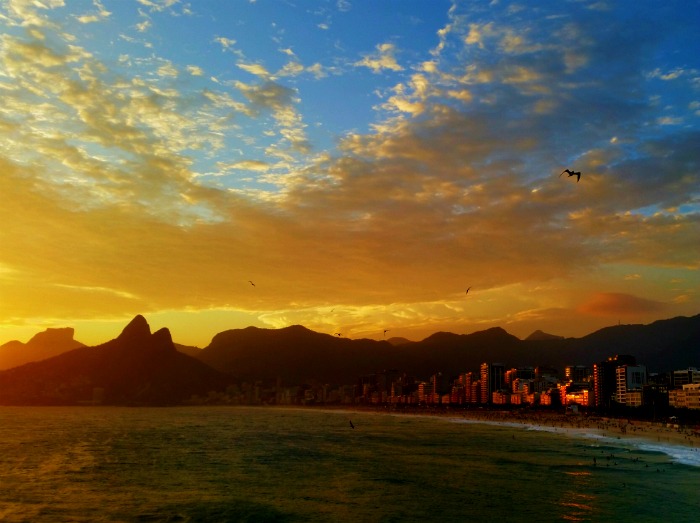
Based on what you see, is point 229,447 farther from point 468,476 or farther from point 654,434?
point 654,434

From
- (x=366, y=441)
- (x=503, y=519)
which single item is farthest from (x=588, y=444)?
(x=503, y=519)

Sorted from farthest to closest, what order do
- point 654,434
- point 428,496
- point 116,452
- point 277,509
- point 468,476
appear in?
point 654,434
point 116,452
point 468,476
point 428,496
point 277,509

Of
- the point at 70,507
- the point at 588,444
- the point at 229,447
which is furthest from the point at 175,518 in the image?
the point at 588,444

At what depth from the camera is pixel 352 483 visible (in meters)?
57.7

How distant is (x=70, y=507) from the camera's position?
46.7 m

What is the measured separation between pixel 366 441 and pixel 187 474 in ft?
169

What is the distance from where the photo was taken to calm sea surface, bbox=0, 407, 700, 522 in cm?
4375

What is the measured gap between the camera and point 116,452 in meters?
89.9

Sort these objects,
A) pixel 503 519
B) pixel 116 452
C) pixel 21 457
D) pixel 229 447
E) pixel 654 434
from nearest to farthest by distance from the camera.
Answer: pixel 503 519 → pixel 21 457 → pixel 116 452 → pixel 229 447 → pixel 654 434

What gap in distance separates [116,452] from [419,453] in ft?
159

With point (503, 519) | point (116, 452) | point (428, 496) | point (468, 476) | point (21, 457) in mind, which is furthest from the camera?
point (116, 452)

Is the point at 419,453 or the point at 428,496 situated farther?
the point at 419,453

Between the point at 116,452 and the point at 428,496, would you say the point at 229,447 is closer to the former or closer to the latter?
the point at 116,452

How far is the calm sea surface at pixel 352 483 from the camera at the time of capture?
43.8m
